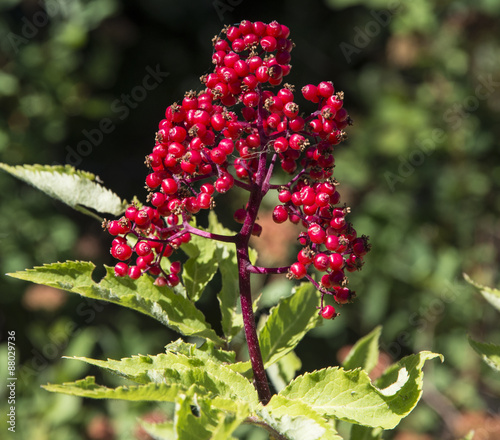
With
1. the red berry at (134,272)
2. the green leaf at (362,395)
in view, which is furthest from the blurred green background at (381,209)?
the green leaf at (362,395)

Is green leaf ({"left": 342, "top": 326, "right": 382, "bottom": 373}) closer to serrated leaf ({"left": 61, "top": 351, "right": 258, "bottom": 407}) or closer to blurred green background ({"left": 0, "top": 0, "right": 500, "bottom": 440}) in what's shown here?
serrated leaf ({"left": 61, "top": 351, "right": 258, "bottom": 407})

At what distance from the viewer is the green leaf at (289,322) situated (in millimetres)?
1582

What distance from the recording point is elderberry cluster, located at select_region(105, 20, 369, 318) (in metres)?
1.39

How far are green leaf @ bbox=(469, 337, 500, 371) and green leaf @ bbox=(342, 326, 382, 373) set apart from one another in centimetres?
34

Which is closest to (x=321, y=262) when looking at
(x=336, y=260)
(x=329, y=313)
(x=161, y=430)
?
(x=336, y=260)

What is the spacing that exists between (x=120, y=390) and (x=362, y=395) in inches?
21.9

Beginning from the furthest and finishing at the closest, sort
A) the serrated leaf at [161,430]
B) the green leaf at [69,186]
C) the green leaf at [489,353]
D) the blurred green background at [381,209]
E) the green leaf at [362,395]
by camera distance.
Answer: the blurred green background at [381,209]
the serrated leaf at [161,430]
the green leaf at [69,186]
the green leaf at [489,353]
the green leaf at [362,395]

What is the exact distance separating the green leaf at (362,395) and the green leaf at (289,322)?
8.8 inches

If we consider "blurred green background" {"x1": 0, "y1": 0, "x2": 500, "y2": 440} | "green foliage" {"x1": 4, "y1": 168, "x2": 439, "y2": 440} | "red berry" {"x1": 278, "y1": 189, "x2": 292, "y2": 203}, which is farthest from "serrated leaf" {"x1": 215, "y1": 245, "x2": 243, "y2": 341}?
"blurred green background" {"x1": 0, "y1": 0, "x2": 500, "y2": 440}

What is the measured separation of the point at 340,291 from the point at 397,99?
138 inches

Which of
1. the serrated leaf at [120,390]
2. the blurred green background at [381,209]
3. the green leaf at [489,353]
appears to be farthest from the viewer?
the blurred green background at [381,209]

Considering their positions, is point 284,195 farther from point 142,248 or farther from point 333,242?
point 142,248

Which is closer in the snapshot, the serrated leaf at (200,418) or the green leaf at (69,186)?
the serrated leaf at (200,418)

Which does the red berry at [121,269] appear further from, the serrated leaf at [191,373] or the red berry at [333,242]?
the red berry at [333,242]
